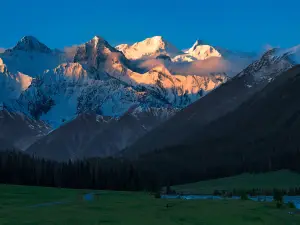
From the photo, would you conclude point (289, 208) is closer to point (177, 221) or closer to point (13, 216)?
point (177, 221)

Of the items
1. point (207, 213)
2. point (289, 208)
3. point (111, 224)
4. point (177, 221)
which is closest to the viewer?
point (111, 224)

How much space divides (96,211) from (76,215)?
6710mm

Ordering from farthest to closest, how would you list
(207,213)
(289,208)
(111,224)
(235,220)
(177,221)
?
(289,208) → (207,213) → (235,220) → (177,221) → (111,224)

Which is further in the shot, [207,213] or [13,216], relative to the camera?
[207,213]

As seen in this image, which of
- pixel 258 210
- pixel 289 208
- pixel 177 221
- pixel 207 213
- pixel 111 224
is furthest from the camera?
pixel 289 208

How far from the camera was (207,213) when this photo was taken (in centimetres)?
8081

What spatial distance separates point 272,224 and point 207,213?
12.3m

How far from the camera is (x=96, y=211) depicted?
7738 centimetres

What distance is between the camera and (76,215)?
70.9 meters

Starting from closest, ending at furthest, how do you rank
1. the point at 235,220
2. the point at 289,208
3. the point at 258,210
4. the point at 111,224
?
the point at 111,224 → the point at 235,220 → the point at 258,210 → the point at 289,208

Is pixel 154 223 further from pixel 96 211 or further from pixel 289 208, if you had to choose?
pixel 289 208

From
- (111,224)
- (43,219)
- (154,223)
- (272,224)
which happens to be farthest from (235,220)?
(43,219)

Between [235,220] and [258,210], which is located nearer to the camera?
[235,220]

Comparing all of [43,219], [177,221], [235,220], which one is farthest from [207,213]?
[43,219]
